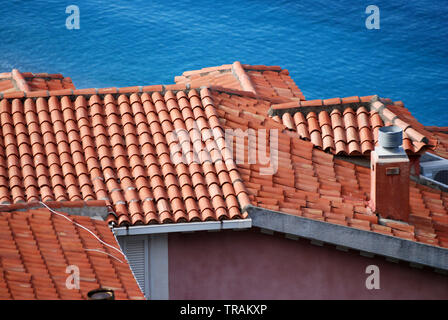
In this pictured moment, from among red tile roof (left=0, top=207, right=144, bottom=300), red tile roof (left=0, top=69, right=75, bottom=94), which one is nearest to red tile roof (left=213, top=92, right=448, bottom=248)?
red tile roof (left=0, top=207, right=144, bottom=300)

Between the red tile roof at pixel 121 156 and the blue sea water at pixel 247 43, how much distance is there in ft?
59.3

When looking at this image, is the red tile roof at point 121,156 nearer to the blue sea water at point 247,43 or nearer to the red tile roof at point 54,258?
the red tile roof at point 54,258

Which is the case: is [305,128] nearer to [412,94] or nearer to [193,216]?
[193,216]

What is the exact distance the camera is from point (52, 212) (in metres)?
10.5

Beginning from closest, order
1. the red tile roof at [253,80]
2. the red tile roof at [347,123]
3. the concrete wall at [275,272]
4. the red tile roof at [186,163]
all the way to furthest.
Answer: the red tile roof at [186,163]
the concrete wall at [275,272]
the red tile roof at [347,123]
the red tile roof at [253,80]

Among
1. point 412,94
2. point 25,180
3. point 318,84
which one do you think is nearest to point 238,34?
point 318,84

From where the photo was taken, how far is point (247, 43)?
111 ft

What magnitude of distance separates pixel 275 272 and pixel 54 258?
11.6 ft

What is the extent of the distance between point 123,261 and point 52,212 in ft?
4.38

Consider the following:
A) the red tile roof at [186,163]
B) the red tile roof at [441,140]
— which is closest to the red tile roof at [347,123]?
the red tile roof at [186,163]

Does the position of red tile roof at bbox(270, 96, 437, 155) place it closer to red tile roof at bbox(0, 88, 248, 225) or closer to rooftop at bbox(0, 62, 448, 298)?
rooftop at bbox(0, 62, 448, 298)

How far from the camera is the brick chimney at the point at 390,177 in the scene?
11508 mm

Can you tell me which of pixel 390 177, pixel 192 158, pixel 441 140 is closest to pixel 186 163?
pixel 192 158

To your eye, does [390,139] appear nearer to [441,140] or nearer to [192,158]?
[192,158]
